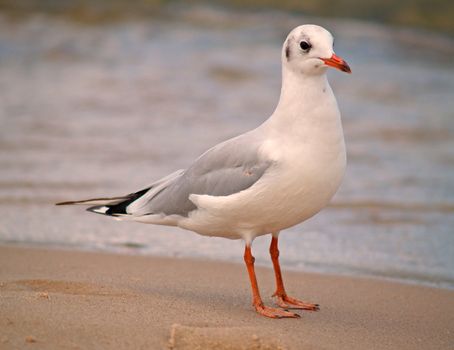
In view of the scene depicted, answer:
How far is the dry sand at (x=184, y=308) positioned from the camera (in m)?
3.73

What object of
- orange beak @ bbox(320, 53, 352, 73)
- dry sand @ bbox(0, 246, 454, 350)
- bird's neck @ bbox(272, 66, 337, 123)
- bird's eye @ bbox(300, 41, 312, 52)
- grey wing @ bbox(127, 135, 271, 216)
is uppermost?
bird's eye @ bbox(300, 41, 312, 52)

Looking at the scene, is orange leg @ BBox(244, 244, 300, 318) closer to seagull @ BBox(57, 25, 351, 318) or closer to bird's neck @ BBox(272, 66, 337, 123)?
seagull @ BBox(57, 25, 351, 318)

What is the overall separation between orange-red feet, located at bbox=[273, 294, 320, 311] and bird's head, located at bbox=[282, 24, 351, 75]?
126 centimetres

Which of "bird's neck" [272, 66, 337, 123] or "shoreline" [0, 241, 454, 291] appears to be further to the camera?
"shoreline" [0, 241, 454, 291]

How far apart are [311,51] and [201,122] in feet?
19.9

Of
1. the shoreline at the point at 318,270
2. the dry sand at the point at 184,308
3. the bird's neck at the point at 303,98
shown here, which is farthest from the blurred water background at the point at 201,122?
the bird's neck at the point at 303,98

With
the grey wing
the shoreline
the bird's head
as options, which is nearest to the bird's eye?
the bird's head

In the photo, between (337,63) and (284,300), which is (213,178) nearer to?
(284,300)

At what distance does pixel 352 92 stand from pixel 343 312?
7.53m

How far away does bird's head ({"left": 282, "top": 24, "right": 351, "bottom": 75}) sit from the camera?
14.4 ft

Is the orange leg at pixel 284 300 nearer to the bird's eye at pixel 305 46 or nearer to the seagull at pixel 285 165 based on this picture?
the seagull at pixel 285 165

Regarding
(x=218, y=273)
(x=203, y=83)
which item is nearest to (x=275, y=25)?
(x=203, y=83)

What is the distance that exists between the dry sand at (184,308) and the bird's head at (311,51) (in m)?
1.28

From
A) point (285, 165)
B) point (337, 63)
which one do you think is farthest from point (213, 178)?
point (337, 63)
